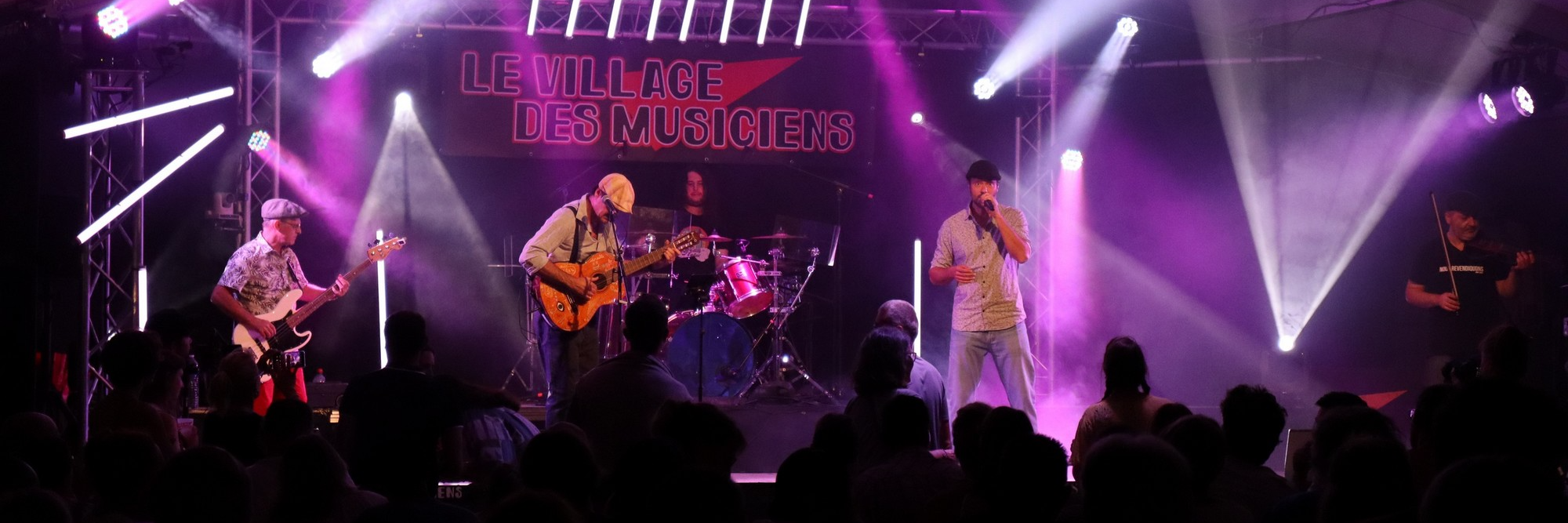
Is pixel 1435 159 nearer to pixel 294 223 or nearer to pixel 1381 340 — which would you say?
pixel 1381 340

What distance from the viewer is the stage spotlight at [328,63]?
11.5 m

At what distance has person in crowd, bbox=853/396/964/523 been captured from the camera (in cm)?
430

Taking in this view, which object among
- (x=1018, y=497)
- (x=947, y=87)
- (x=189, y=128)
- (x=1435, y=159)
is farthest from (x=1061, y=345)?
(x=1018, y=497)

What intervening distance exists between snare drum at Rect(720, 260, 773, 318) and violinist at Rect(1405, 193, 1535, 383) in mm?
5035

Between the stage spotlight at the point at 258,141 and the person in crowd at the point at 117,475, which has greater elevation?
the stage spotlight at the point at 258,141

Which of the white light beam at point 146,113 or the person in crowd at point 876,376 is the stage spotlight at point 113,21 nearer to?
the white light beam at point 146,113

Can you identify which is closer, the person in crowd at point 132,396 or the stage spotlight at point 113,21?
the person in crowd at point 132,396

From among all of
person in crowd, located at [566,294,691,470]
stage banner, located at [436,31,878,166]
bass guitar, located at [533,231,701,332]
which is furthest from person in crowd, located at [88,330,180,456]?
stage banner, located at [436,31,878,166]

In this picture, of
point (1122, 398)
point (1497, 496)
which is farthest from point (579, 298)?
point (1497, 496)

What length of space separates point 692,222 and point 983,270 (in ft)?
14.9

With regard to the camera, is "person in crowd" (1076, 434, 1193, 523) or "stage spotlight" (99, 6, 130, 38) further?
"stage spotlight" (99, 6, 130, 38)

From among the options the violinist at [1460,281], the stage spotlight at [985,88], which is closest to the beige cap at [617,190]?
the stage spotlight at [985,88]

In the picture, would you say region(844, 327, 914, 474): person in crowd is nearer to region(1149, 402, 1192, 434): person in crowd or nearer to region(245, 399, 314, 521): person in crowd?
region(1149, 402, 1192, 434): person in crowd

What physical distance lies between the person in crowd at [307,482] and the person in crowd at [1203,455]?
231 cm
